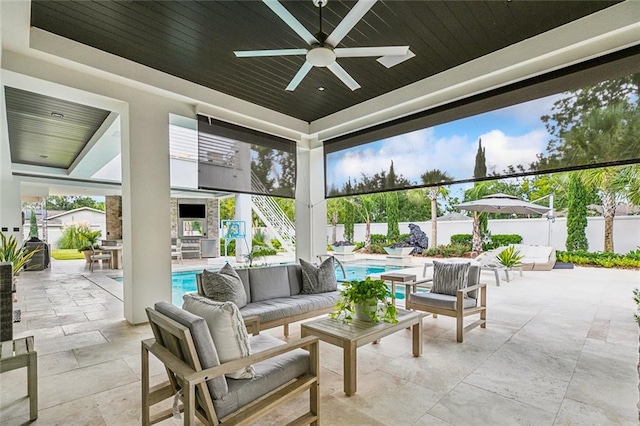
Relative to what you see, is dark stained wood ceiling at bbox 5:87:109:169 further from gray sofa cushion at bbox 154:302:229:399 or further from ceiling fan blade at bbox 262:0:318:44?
gray sofa cushion at bbox 154:302:229:399

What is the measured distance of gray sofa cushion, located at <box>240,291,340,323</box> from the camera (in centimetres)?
345

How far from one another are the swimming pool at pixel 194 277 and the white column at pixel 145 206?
1.78 m

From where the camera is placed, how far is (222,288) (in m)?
3.44

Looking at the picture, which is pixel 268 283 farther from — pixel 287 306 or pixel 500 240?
pixel 500 240

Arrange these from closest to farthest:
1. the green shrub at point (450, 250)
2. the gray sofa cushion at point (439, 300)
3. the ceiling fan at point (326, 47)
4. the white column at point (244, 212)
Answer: the ceiling fan at point (326, 47), the gray sofa cushion at point (439, 300), the white column at point (244, 212), the green shrub at point (450, 250)

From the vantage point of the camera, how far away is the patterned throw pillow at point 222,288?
3.43 meters

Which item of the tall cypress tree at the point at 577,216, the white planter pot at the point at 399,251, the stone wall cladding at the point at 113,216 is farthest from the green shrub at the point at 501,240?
the stone wall cladding at the point at 113,216

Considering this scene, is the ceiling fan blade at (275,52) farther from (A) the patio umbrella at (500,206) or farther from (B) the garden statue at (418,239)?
(B) the garden statue at (418,239)

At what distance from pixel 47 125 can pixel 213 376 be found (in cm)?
671

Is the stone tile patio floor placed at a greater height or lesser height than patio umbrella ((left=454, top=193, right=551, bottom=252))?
lesser

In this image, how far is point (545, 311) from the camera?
4883 millimetres

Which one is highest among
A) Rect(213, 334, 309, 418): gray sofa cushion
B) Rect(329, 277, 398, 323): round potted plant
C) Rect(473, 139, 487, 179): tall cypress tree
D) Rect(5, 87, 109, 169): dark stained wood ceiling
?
Rect(5, 87, 109, 169): dark stained wood ceiling

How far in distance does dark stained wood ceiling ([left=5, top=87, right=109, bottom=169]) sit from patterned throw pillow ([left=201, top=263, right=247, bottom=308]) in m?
3.75

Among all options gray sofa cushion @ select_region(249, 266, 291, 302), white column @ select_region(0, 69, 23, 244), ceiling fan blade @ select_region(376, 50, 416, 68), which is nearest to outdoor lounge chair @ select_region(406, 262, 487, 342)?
gray sofa cushion @ select_region(249, 266, 291, 302)
